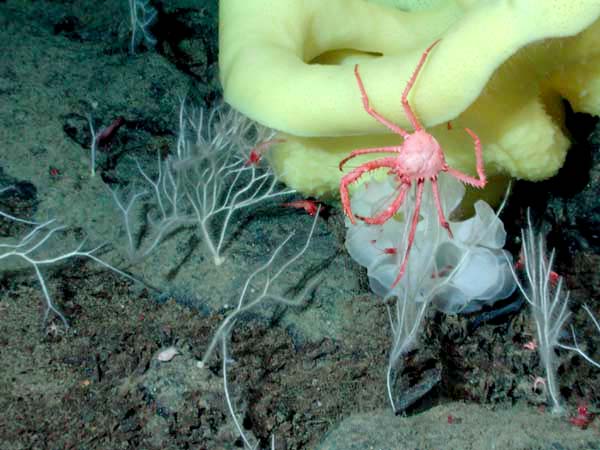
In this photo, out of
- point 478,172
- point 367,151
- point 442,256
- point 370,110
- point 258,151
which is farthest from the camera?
point 258,151

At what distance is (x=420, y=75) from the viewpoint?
181cm

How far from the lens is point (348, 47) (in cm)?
254

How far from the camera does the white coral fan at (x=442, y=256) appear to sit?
7.52 feet

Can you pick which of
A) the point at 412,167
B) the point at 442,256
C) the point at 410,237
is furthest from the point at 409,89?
the point at 442,256

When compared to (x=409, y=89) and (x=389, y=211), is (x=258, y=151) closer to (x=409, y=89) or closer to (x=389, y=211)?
(x=389, y=211)

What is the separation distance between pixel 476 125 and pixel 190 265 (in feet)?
4.62

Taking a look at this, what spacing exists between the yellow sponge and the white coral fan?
25 cm

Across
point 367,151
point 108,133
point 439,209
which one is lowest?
point 108,133

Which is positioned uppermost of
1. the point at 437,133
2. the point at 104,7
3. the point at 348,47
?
the point at 348,47

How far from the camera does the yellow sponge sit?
173 centimetres

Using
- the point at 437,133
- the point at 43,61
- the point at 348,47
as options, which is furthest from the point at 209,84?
the point at 437,133

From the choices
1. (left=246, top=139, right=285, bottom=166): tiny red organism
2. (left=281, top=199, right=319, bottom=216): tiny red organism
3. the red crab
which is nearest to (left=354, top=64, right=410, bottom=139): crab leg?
the red crab

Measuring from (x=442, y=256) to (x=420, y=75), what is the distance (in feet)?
3.13

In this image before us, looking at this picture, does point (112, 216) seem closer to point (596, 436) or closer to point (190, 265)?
point (190, 265)
